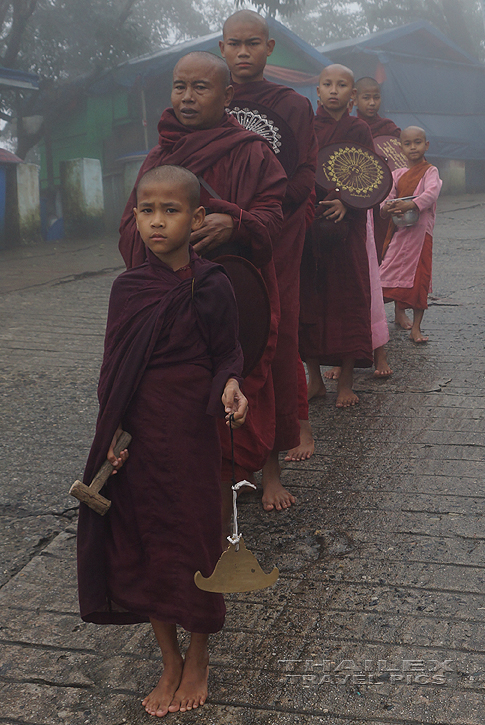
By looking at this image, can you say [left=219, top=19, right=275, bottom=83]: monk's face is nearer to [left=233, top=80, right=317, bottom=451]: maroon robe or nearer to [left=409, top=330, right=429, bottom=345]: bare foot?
[left=233, top=80, right=317, bottom=451]: maroon robe

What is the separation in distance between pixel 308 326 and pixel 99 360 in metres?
1.80

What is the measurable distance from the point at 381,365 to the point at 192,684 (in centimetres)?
336

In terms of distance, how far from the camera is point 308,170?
11.3 ft

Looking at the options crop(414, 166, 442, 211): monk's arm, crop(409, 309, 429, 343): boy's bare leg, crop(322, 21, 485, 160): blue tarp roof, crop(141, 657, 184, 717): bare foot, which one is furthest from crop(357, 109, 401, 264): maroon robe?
crop(322, 21, 485, 160): blue tarp roof

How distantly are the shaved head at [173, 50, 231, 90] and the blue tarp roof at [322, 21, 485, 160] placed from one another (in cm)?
1734

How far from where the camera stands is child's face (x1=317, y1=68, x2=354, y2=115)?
179 inches

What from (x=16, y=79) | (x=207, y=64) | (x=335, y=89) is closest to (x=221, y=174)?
(x=207, y=64)

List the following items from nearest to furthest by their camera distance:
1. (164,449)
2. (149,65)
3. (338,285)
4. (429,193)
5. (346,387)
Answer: (164,449), (338,285), (346,387), (429,193), (149,65)

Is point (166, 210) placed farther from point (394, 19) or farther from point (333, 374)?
point (394, 19)

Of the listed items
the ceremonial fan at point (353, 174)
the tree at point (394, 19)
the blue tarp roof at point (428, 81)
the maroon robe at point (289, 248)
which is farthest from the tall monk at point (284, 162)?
the tree at point (394, 19)

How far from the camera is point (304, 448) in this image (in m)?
3.88

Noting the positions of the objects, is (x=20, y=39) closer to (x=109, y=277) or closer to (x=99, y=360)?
(x=109, y=277)

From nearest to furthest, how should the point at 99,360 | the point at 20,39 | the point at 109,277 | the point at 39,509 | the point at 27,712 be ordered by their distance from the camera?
the point at 27,712
the point at 39,509
the point at 99,360
the point at 109,277
the point at 20,39

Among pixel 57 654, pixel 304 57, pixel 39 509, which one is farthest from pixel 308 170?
pixel 304 57
